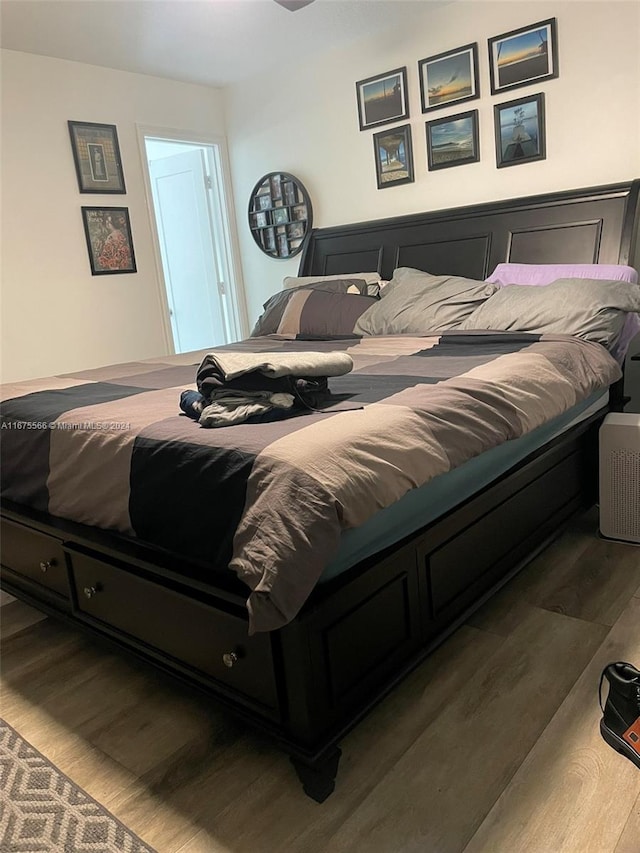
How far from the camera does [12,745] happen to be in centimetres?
167

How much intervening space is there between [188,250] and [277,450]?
403cm

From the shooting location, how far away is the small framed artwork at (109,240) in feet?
13.3

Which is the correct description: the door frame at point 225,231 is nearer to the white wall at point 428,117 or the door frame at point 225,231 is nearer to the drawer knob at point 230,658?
the white wall at point 428,117

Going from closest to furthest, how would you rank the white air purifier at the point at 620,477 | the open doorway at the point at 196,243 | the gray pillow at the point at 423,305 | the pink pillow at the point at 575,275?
1. the white air purifier at the point at 620,477
2. the pink pillow at the point at 575,275
3. the gray pillow at the point at 423,305
4. the open doorway at the point at 196,243

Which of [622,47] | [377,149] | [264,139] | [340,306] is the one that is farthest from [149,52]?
[622,47]

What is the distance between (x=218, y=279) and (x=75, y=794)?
3.95 meters

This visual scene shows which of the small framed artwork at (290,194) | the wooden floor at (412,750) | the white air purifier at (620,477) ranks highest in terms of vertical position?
the small framed artwork at (290,194)

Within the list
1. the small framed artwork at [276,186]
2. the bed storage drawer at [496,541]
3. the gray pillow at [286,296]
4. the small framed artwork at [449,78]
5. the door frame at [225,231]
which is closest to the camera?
the bed storage drawer at [496,541]

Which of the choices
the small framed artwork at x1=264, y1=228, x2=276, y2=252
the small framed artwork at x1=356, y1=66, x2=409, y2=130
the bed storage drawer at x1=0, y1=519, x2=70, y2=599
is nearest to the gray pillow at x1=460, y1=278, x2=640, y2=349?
the small framed artwork at x1=356, y1=66, x2=409, y2=130

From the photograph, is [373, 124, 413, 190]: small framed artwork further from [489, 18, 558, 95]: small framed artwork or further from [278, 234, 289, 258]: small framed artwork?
[278, 234, 289, 258]: small framed artwork

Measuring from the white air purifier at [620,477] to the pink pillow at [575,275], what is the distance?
0.38 metres

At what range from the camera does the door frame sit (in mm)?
4316

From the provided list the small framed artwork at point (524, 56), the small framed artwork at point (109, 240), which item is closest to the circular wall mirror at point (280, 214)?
the small framed artwork at point (109, 240)

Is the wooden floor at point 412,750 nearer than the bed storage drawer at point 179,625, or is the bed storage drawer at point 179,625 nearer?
the wooden floor at point 412,750
